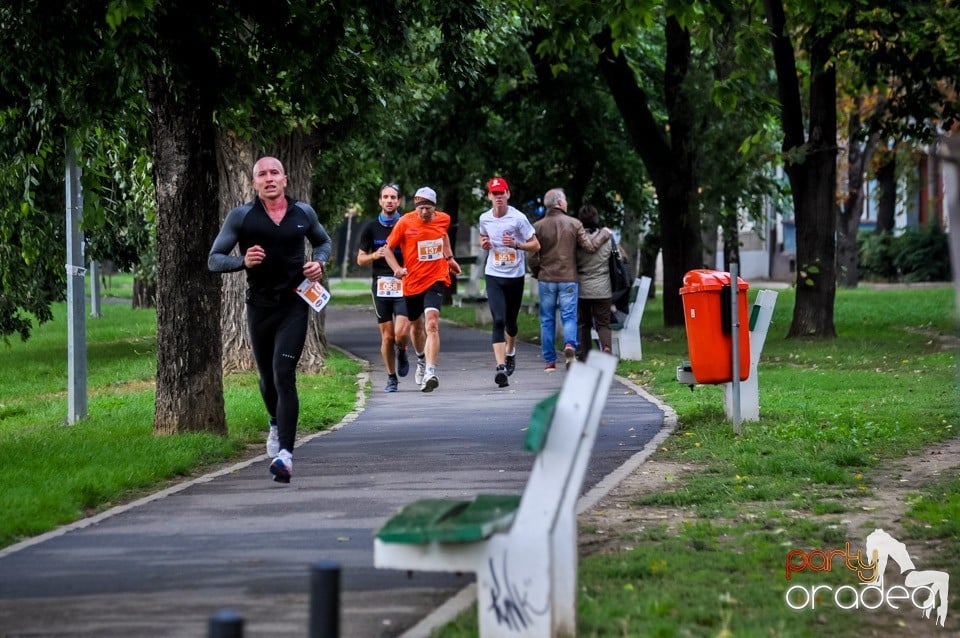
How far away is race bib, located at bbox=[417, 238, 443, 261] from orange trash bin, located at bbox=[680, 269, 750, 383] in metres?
4.33

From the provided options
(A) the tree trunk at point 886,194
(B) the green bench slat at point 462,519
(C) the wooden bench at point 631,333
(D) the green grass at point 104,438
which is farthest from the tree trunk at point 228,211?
(A) the tree trunk at point 886,194

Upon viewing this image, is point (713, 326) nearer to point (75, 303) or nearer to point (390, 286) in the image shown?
point (390, 286)

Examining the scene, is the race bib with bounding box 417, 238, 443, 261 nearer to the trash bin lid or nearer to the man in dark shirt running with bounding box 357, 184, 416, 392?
the man in dark shirt running with bounding box 357, 184, 416, 392

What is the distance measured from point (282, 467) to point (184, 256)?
291cm

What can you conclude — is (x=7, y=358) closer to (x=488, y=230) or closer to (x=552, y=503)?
(x=488, y=230)

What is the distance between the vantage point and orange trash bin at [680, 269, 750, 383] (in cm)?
1186

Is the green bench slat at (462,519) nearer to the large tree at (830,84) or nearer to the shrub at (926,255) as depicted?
the large tree at (830,84)

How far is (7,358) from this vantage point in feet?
87.7

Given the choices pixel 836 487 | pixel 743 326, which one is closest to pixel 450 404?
pixel 743 326

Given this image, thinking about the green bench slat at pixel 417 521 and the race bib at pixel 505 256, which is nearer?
the green bench slat at pixel 417 521

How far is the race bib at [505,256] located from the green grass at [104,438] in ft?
6.60

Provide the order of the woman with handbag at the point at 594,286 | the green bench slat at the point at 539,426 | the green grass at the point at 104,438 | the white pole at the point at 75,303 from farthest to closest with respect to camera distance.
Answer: the woman with handbag at the point at 594,286 < the white pole at the point at 75,303 < the green grass at the point at 104,438 < the green bench slat at the point at 539,426

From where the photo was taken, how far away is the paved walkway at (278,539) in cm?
613

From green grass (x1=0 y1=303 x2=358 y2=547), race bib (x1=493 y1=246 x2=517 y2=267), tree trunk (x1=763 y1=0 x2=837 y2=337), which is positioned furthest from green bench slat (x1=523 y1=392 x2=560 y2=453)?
tree trunk (x1=763 y1=0 x2=837 y2=337)
